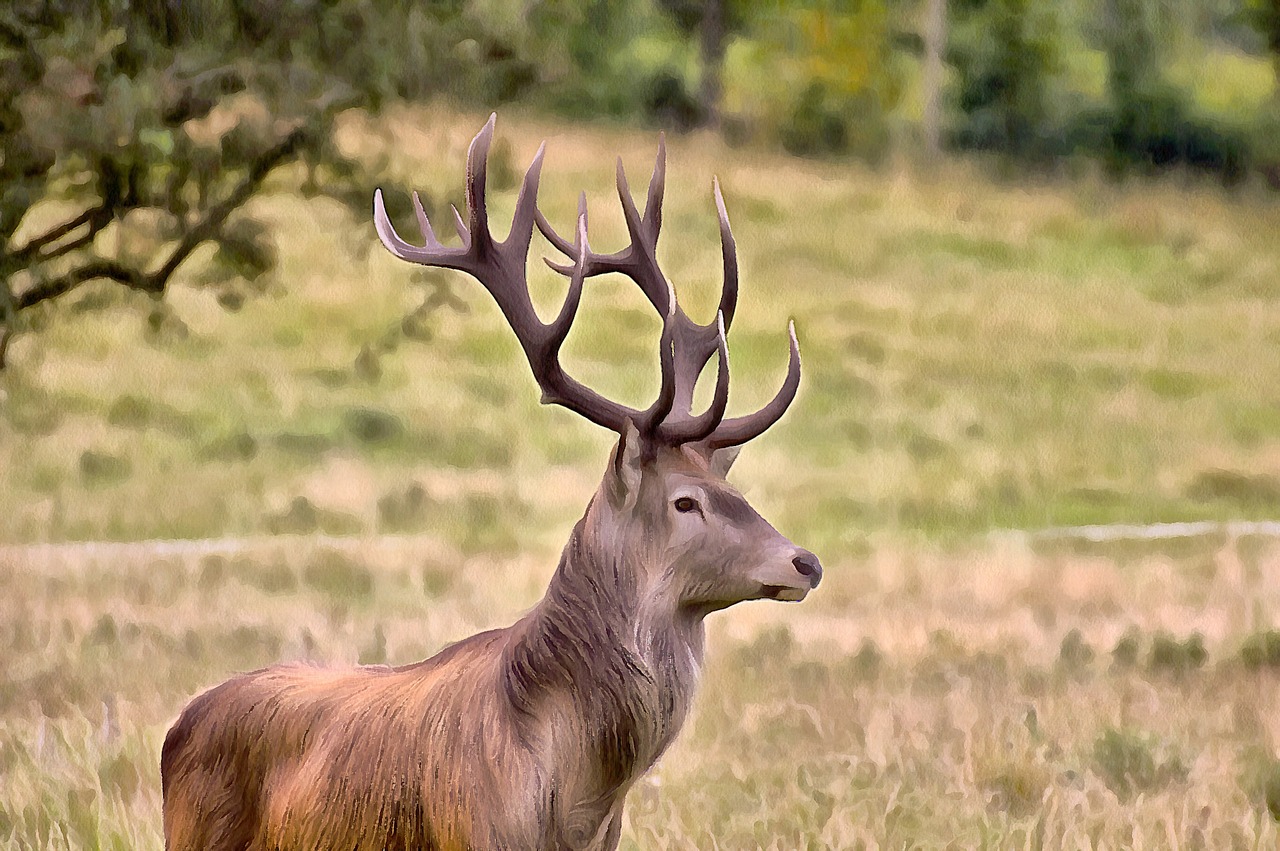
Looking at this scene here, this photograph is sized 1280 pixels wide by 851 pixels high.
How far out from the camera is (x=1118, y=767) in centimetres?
785

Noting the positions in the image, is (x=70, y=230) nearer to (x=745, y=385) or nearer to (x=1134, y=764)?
(x=1134, y=764)

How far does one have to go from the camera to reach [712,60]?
37.1 metres

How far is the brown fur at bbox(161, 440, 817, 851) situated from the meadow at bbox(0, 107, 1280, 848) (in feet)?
6.52

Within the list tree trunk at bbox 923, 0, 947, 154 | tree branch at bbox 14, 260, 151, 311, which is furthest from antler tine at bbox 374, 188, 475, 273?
tree trunk at bbox 923, 0, 947, 154

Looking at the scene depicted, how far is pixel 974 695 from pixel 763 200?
2139 centimetres

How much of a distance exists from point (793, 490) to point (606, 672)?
513 inches

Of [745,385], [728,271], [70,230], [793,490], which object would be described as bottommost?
[793,490]

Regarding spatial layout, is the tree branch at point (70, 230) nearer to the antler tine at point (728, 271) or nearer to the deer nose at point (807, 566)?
the antler tine at point (728, 271)

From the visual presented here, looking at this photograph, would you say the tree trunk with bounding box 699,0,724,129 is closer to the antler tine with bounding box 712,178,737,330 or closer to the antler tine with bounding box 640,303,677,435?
the antler tine with bounding box 712,178,737,330

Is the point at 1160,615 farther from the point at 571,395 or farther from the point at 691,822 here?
the point at 571,395

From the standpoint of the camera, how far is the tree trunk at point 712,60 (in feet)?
121

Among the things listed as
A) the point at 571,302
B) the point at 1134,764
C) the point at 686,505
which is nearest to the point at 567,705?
the point at 686,505

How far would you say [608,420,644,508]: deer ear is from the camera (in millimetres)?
4766

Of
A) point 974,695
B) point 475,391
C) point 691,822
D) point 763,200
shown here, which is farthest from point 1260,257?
point 691,822
